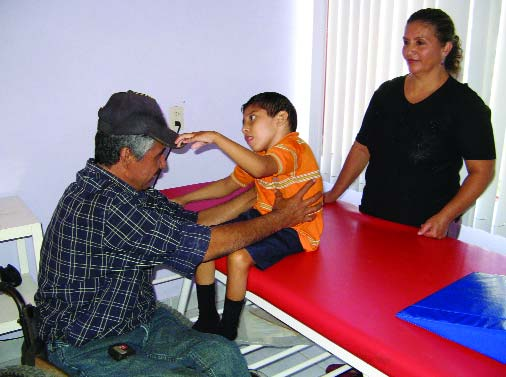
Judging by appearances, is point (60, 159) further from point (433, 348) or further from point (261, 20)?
point (433, 348)

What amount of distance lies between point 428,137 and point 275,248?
2.50 feet

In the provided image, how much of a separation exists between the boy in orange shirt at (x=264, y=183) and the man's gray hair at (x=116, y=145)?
0.16m

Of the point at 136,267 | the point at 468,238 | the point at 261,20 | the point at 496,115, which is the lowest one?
the point at 468,238

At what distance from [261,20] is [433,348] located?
2.17 metres

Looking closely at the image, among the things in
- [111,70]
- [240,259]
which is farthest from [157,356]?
[111,70]

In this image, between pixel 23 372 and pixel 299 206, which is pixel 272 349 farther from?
pixel 23 372

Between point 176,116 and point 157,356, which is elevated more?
point 176,116

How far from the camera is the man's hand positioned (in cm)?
168

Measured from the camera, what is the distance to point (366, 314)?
1386 mm

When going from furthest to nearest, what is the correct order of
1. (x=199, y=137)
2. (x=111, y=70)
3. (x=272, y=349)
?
1. (x=272, y=349)
2. (x=111, y=70)
3. (x=199, y=137)

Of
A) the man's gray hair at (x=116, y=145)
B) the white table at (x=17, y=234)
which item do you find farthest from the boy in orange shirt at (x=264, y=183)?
the white table at (x=17, y=234)

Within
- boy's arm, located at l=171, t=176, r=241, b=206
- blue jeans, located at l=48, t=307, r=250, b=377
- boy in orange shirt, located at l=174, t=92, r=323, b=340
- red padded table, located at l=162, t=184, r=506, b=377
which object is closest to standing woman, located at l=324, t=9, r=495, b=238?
red padded table, located at l=162, t=184, r=506, b=377

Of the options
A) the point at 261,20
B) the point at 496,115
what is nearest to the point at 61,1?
the point at 261,20

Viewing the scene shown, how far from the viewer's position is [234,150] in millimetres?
1560
